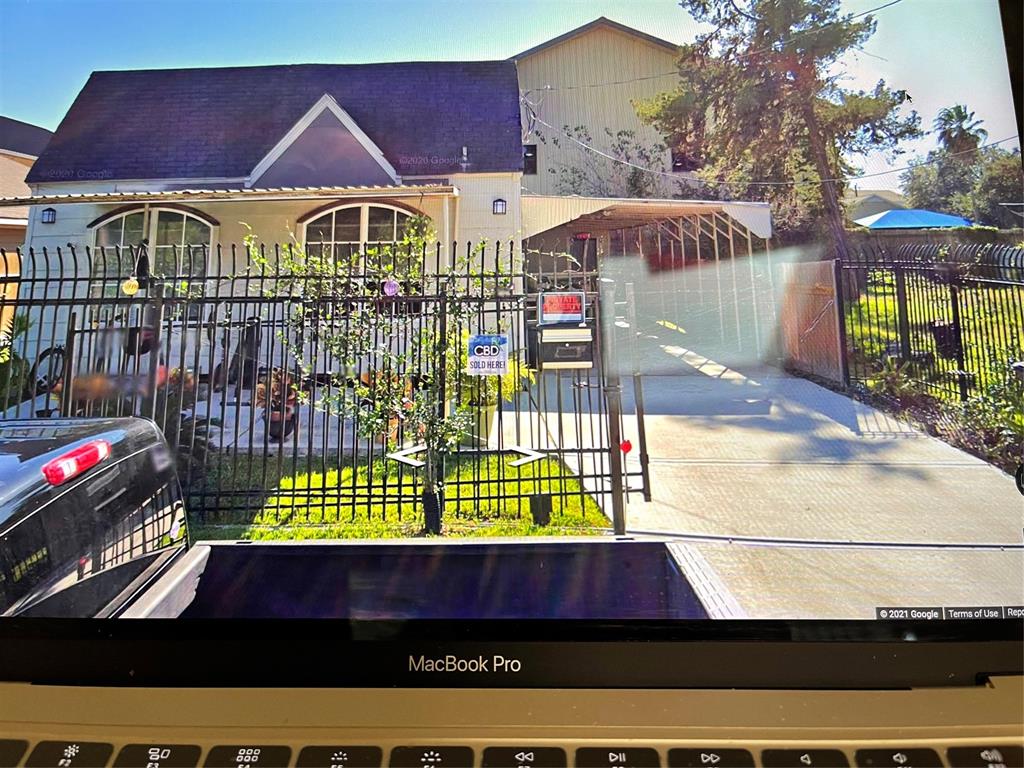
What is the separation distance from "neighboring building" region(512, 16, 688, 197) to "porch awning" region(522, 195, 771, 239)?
0.03m

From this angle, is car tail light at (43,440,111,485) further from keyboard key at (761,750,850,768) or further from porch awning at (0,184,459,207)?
keyboard key at (761,750,850,768)

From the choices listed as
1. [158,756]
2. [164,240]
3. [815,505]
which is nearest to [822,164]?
[815,505]

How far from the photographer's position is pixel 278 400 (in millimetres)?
1209

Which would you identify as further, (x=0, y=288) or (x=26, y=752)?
(x=0, y=288)

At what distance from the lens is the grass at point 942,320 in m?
1.02

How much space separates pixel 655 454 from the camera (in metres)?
1.26

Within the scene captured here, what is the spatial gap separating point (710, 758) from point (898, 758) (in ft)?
0.94

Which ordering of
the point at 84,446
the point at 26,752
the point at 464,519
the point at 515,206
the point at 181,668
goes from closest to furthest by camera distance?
1. the point at 26,752
2. the point at 181,668
3. the point at 84,446
4. the point at 464,519
5. the point at 515,206

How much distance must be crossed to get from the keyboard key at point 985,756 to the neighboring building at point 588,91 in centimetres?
119

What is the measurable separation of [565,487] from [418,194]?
0.93m

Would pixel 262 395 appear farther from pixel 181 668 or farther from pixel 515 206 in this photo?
pixel 515 206

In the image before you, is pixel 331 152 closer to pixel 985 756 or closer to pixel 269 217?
pixel 269 217

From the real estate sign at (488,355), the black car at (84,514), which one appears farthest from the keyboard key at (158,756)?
the real estate sign at (488,355)

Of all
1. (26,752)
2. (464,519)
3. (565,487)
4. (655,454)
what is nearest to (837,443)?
(655,454)
